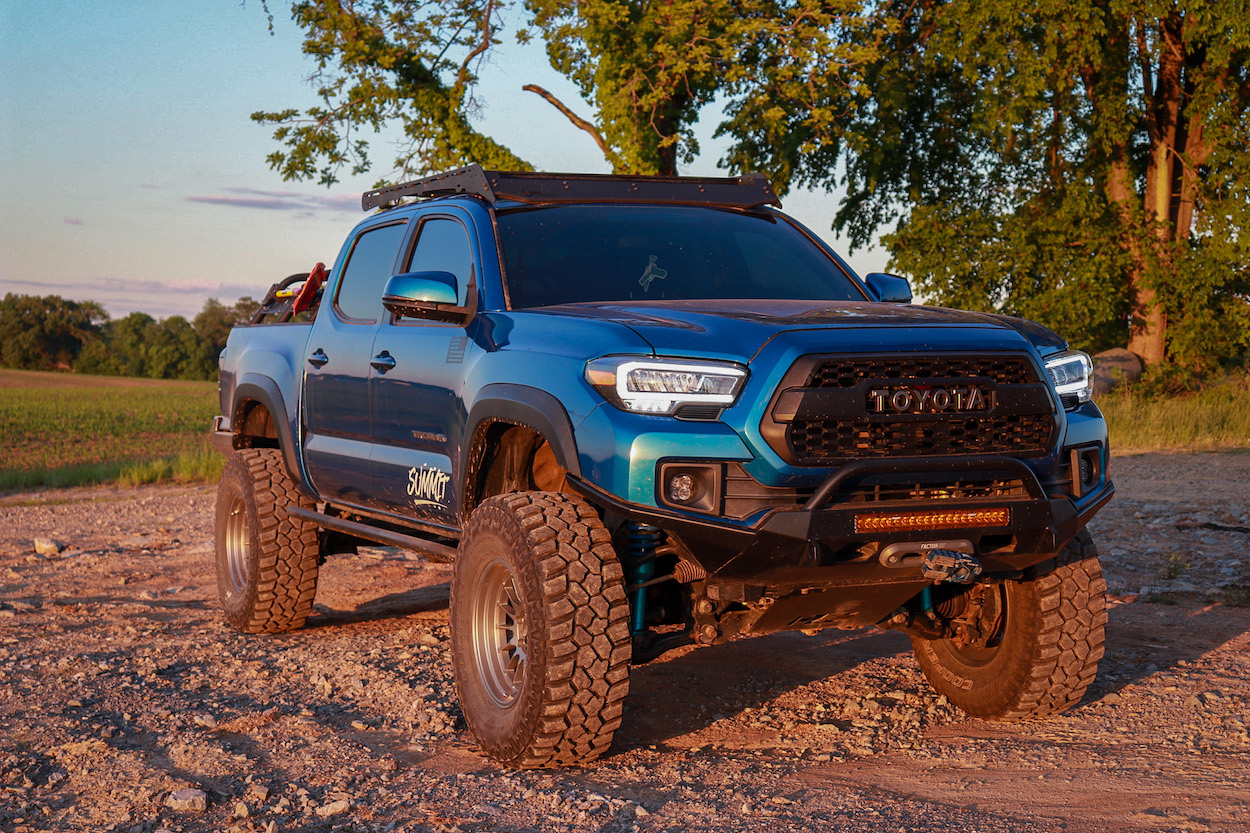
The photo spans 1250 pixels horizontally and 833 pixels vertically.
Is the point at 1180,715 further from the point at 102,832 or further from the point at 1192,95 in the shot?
the point at 1192,95

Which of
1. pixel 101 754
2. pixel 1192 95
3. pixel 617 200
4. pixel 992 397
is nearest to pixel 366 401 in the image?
pixel 617 200

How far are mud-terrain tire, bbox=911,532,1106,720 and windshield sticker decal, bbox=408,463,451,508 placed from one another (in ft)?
7.65

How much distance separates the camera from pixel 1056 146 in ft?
76.7

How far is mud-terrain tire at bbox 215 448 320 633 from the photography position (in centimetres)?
710

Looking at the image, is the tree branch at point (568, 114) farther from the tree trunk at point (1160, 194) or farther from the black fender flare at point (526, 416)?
the black fender flare at point (526, 416)

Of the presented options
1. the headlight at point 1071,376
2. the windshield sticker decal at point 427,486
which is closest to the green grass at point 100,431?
the windshield sticker decal at point 427,486

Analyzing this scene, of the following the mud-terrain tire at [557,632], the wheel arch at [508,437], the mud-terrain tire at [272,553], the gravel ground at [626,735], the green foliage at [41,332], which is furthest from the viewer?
the green foliage at [41,332]

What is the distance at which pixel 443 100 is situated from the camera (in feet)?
84.0

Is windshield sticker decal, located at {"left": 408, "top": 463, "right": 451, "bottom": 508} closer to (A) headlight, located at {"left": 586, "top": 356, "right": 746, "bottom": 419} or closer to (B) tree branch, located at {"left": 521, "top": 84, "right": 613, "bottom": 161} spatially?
(A) headlight, located at {"left": 586, "top": 356, "right": 746, "bottom": 419}

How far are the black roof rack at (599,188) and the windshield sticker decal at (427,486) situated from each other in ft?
4.05

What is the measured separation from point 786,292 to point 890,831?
259 centimetres

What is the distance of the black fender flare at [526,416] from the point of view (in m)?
4.36

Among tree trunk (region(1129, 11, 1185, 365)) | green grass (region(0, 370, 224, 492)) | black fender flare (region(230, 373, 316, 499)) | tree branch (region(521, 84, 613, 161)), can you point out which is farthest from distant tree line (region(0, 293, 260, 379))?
black fender flare (region(230, 373, 316, 499))

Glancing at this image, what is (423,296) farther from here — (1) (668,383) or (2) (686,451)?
(2) (686,451)
